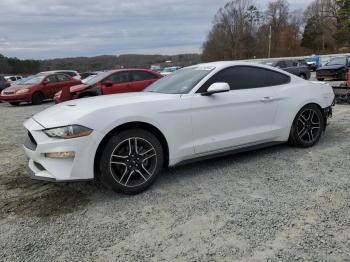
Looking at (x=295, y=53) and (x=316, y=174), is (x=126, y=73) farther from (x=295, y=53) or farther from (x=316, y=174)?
(x=295, y=53)

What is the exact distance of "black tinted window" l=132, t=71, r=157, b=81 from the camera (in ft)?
42.0

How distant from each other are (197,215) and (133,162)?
1001 mm

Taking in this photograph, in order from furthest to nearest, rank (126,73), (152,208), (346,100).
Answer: (126,73)
(346,100)
(152,208)

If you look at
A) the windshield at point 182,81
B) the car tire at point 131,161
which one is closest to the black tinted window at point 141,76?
the windshield at point 182,81

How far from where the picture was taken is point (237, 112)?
4.84 m

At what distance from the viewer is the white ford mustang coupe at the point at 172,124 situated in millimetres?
3869

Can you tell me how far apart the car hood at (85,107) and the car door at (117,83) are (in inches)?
299

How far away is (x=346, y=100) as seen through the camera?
9695mm

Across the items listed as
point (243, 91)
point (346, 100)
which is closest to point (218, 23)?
point (346, 100)

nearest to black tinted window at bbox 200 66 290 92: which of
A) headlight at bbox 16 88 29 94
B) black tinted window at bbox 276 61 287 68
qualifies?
headlight at bbox 16 88 29 94

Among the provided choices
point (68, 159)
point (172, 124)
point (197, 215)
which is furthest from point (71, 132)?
point (197, 215)

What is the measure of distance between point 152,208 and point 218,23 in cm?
7784

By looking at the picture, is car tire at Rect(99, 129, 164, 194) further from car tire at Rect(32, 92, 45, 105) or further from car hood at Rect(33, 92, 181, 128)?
car tire at Rect(32, 92, 45, 105)

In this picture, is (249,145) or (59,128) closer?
(59,128)
